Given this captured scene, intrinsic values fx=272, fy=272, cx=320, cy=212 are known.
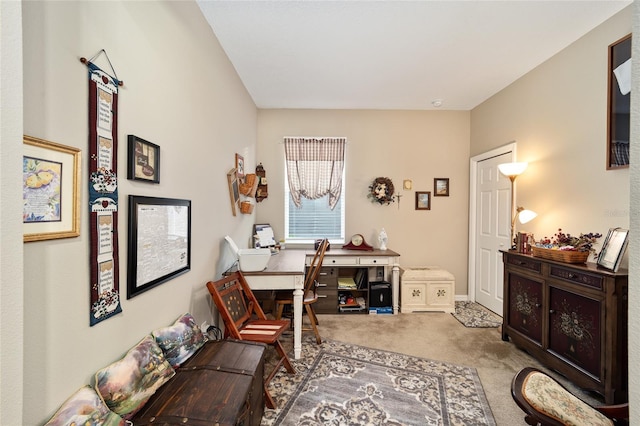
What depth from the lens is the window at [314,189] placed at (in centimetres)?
408

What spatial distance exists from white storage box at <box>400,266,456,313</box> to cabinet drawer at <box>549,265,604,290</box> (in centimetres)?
149

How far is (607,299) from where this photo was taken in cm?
180

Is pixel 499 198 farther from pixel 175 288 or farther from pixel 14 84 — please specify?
pixel 14 84

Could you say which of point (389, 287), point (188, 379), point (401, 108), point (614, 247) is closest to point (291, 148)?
point (401, 108)

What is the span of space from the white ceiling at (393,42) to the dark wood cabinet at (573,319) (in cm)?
196

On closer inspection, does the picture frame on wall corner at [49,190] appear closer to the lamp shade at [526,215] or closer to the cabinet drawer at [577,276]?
the cabinet drawer at [577,276]

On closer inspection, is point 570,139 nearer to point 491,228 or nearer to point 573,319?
point 491,228

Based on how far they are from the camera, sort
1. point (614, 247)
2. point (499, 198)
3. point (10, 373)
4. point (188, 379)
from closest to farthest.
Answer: point (10, 373), point (188, 379), point (614, 247), point (499, 198)

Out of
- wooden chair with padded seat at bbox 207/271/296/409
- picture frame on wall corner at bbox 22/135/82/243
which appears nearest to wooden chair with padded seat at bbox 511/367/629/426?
wooden chair with padded seat at bbox 207/271/296/409

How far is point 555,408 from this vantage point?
1.21 m

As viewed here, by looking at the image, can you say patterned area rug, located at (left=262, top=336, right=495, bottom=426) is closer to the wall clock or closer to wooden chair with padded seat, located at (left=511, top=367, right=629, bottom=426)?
wooden chair with padded seat, located at (left=511, top=367, right=629, bottom=426)

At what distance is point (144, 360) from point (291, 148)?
328 cm

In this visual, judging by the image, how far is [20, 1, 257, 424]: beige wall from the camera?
0.87 metres

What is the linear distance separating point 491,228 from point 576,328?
1807 millimetres
